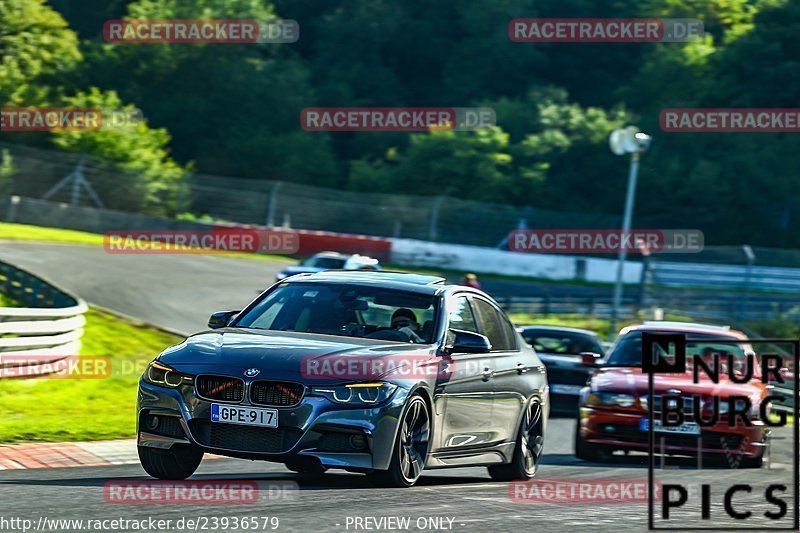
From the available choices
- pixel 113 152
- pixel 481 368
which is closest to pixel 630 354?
pixel 481 368

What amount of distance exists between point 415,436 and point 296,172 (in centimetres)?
5279

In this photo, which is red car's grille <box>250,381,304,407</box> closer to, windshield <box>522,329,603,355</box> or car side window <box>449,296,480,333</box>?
car side window <box>449,296,480,333</box>

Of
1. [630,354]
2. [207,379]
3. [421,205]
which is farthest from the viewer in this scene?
[421,205]

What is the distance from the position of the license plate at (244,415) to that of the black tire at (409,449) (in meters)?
0.75

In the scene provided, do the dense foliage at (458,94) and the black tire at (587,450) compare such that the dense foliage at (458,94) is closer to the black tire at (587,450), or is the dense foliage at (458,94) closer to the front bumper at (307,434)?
the black tire at (587,450)

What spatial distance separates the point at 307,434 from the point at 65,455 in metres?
3.40

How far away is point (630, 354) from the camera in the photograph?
585 inches

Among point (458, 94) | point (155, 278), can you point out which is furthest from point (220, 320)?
point (458, 94)

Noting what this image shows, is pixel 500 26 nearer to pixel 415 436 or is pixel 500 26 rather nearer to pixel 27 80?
pixel 27 80

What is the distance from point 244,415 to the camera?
27.8 ft

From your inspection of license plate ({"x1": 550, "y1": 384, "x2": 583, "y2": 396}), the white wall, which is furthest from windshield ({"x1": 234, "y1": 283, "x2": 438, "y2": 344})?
the white wall

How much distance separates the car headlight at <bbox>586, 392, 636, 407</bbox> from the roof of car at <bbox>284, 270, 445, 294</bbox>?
395cm

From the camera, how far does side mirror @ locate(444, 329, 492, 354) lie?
31.7 feet

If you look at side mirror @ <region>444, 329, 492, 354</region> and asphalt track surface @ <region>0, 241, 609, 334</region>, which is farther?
→ asphalt track surface @ <region>0, 241, 609, 334</region>
